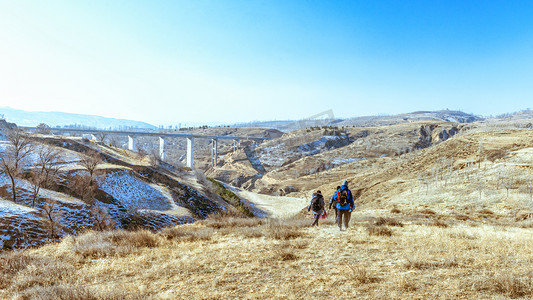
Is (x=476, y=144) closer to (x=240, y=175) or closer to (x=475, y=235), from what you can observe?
(x=475, y=235)

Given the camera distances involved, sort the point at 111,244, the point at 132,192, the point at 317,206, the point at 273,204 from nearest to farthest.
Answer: the point at 111,244, the point at 317,206, the point at 132,192, the point at 273,204

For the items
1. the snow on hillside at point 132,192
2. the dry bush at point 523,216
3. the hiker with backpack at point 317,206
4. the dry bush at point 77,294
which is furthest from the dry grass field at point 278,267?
the snow on hillside at point 132,192

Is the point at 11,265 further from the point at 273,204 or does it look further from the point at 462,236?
the point at 273,204

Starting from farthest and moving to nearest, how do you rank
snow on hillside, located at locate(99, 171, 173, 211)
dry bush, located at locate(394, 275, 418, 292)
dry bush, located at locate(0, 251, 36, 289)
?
snow on hillside, located at locate(99, 171, 173, 211) < dry bush, located at locate(0, 251, 36, 289) < dry bush, located at locate(394, 275, 418, 292)

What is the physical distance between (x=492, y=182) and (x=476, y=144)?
599 inches

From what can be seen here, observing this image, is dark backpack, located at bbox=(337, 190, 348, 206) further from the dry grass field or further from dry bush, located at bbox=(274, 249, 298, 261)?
dry bush, located at bbox=(274, 249, 298, 261)

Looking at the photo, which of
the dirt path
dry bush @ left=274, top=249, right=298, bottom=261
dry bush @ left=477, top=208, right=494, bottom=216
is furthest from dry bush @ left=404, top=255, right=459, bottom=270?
the dirt path

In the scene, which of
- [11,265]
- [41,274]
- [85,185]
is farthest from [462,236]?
[85,185]

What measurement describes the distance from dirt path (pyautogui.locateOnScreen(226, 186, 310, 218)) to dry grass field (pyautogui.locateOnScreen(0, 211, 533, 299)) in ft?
108

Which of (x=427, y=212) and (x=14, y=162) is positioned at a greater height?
(x=14, y=162)

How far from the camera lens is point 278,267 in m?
6.84

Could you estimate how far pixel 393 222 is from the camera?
12695mm

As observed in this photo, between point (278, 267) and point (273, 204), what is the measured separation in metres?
43.6

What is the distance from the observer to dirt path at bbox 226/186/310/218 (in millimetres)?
44094
